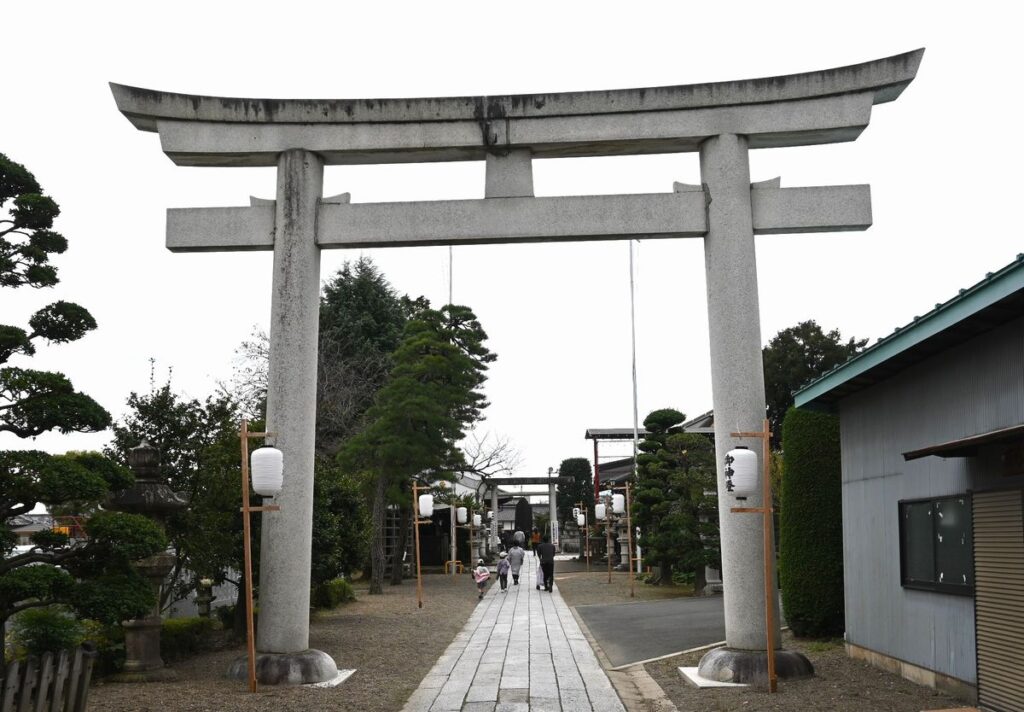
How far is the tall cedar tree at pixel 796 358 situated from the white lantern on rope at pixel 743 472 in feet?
109

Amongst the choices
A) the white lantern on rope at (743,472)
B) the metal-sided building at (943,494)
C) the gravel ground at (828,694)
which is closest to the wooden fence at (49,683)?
the gravel ground at (828,694)

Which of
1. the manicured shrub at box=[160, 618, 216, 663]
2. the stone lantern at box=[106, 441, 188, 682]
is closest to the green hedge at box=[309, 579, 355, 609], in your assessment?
the manicured shrub at box=[160, 618, 216, 663]

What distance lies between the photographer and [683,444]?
2673 cm

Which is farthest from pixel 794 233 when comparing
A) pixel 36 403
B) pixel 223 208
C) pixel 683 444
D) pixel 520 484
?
pixel 520 484

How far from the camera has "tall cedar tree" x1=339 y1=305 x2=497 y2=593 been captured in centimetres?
2805

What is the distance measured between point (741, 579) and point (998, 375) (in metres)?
3.63

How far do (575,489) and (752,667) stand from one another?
198 feet

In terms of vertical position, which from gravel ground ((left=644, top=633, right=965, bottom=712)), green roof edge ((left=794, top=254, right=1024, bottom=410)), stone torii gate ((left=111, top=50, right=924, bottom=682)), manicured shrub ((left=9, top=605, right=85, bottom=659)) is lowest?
gravel ground ((left=644, top=633, right=965, bottom=712))

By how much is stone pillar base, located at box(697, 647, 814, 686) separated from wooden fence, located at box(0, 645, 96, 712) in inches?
249

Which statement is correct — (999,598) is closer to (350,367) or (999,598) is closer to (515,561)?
(515,561)

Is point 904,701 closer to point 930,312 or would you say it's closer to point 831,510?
point 930,312

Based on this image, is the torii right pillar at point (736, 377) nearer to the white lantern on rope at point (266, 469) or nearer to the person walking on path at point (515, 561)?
the white lantern on rope at point (266, 469)

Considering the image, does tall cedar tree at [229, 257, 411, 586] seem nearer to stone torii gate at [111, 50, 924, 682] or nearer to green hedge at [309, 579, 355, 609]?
green hedge at [309, 579, 355, 609]

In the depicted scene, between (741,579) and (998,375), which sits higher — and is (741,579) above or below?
below
